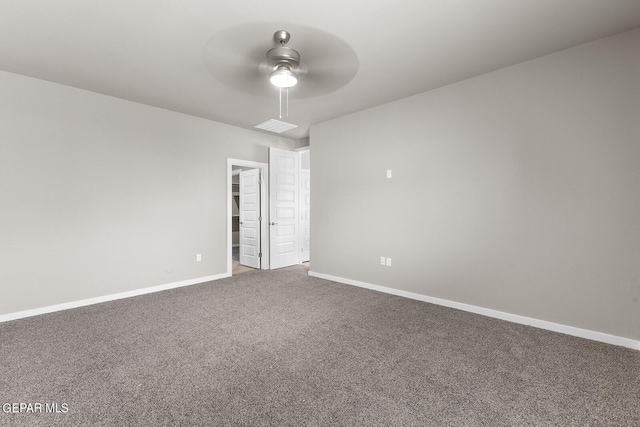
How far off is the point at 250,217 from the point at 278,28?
3.87 meters

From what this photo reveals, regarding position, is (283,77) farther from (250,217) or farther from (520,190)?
(250,217)

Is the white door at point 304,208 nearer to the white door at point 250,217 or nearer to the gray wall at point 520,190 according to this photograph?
the white door at point 250,217

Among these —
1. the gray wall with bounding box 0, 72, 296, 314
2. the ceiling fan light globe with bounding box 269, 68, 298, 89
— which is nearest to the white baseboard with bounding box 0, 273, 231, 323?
the gray wall with bounding box 0, 72, 296, 314

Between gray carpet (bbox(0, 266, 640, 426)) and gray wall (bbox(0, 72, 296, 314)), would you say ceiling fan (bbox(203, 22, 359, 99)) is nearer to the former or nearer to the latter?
gray wall (bbox(0, 72, 296, 314))

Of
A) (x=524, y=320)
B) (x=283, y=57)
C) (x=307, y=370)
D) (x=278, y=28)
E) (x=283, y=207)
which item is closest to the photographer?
(x=307, y=370)

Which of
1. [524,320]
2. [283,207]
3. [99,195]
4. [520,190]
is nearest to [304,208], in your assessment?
[283,207]

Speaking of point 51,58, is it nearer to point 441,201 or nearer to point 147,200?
point 147,200

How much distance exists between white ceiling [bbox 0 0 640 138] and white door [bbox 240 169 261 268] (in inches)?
90.2

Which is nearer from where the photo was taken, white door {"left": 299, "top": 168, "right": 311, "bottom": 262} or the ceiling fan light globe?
the ceiling fan light globe

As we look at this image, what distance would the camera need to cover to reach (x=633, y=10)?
6.85 ft

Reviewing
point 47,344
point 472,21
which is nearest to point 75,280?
point 47,344

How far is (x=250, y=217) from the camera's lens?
5613 millimetres

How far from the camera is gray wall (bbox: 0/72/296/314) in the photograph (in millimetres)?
3012

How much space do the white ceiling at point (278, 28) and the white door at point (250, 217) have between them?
2.29 meters
